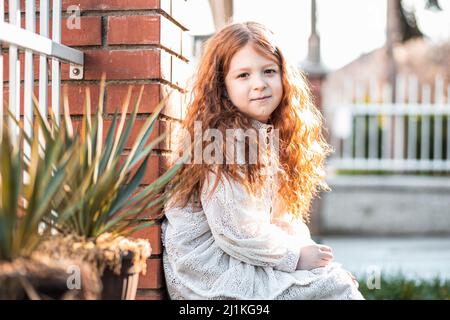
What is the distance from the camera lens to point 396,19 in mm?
16312

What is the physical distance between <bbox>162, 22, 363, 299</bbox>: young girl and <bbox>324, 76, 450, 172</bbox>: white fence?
6.56m

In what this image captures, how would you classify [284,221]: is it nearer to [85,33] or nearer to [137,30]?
[137,30]

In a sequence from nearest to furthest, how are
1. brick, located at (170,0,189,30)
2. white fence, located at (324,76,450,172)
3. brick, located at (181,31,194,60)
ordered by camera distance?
brick, located at (170,0,189,30)
brick, located at (181,31,194,60)
white fence, located at (324,76,450,172)

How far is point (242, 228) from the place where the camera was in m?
2.83

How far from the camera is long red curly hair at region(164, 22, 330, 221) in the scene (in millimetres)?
2938

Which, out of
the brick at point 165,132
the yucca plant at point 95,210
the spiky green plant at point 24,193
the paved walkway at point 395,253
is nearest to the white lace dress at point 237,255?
the brick at point 165,132

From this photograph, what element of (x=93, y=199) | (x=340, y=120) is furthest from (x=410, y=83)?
(x=93, y=199)

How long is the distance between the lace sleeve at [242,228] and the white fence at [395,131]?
274 inches

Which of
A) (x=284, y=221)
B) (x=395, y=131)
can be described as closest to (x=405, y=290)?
(x=284, y=221)

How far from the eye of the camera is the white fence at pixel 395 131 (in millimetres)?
9656

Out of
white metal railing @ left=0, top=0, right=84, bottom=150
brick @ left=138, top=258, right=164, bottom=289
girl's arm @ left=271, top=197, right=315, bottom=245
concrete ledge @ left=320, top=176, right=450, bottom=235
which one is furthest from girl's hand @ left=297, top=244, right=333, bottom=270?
concrete ledge @ left=320, top=176, right=450, bottom=235

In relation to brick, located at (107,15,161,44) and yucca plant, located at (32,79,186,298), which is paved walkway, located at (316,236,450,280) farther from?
yucca plant, located at (32,79,186,298)

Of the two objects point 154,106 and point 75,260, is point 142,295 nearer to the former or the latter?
point 154,106

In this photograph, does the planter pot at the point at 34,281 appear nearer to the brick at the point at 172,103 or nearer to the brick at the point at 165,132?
the brick at the point at 165,132
